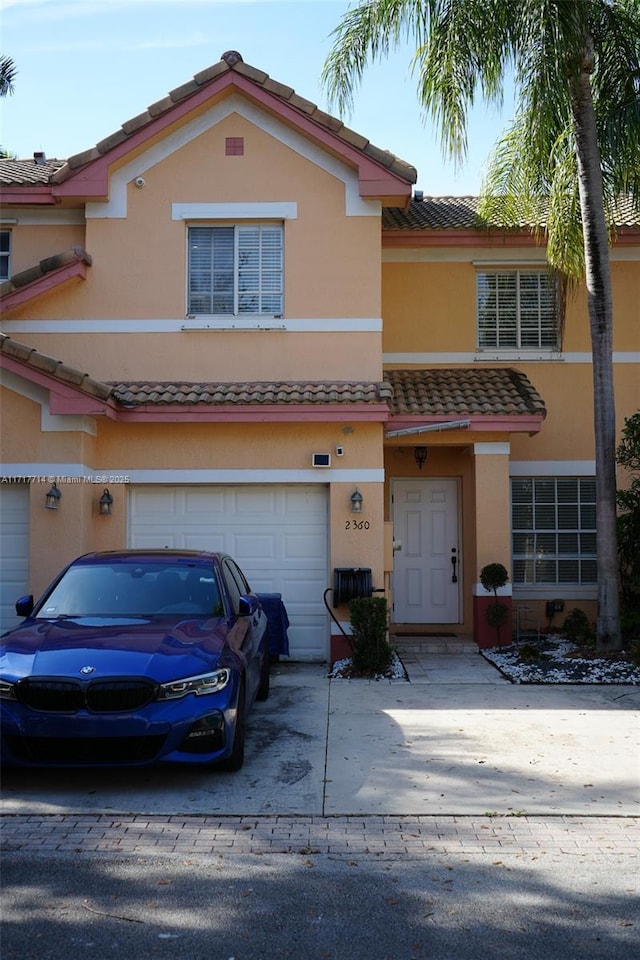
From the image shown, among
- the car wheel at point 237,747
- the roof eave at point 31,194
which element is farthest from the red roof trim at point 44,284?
the car wheel at point 237,747

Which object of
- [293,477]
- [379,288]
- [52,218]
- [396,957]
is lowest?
[396,957]

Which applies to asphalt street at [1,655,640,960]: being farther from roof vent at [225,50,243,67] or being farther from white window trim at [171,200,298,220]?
roof vent at [225,50,243,67]

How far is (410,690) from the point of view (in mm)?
9930

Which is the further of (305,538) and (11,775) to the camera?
(305,538)

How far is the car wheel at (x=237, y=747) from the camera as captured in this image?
6.61 meters

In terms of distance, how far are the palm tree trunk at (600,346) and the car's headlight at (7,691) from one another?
7.77 m

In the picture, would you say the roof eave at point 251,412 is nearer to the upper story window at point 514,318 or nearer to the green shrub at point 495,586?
the green shrub at point 495,586

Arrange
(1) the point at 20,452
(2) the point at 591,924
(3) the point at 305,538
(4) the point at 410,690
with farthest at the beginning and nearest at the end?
(3) the point at 305,538, (1) the point at 20,452, (4) the point at 410,690, (2) the point at 591,924

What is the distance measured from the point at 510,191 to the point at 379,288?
2545 mm

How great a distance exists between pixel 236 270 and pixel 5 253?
12.0 ft

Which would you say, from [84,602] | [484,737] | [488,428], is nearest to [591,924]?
[484,737]

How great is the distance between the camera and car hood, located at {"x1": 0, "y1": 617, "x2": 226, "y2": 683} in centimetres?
631

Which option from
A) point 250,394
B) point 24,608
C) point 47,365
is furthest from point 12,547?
point 24,608

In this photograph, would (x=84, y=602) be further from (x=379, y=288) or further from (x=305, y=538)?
(x=379, y=288)
